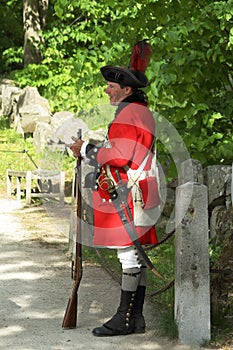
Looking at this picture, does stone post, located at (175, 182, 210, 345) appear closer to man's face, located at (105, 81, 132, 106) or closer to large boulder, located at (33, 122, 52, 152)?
man's face, located at (105, 81, 132, 106)

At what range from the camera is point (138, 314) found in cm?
563

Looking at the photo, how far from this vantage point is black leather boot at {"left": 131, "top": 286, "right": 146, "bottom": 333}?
5.58m

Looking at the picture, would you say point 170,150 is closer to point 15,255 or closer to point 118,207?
point 15,255

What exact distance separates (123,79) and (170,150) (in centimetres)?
302

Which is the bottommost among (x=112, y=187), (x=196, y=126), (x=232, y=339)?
(x=232, y=339)

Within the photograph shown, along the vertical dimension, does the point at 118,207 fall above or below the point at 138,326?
above

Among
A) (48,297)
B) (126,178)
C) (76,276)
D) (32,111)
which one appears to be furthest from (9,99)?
(126,178)

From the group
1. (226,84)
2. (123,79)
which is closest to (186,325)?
(123,79)

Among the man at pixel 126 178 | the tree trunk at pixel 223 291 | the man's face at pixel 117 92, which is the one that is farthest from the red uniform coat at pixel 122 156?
the tree trunk at pixel 223 291

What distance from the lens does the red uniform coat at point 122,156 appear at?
17.7 feet

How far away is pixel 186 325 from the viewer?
518 cm

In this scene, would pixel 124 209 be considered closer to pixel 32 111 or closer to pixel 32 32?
pixel 32 111

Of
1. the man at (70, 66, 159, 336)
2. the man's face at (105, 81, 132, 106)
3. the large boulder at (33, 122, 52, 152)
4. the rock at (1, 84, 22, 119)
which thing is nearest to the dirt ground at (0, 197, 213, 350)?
the man at (70, 66, 159, 336)

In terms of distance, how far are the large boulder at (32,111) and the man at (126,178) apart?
Result: 12434 mm
